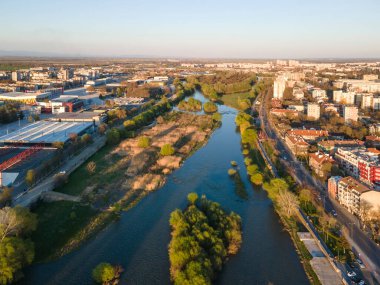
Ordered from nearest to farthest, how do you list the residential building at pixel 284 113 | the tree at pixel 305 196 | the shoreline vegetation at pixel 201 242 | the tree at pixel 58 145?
the shoreline vegetation at pixel 201 242 < the tree at pixel 305 196 < the tree at pixel 58 145 < the residential building at pixel 284 113

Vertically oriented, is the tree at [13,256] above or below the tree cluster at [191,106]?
below

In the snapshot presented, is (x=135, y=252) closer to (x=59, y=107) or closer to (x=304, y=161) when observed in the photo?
(x=304, y=161)

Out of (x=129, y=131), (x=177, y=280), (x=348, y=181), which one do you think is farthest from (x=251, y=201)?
(x=129, y=131)

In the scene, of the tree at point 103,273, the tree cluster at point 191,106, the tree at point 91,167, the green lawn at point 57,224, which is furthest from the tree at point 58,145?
the tree cluster at point 191,106

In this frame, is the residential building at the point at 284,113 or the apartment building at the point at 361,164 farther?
the residential building at the point at 284,113

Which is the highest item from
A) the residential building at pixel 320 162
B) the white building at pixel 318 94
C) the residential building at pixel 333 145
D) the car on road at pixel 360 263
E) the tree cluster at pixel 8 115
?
the white building at pixel 318 94

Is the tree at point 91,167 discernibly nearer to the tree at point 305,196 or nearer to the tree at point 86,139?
the tree at point 86,139

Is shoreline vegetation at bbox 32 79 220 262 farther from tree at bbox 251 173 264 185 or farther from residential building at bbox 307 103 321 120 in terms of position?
residential building at bbox 307 103 321 120
